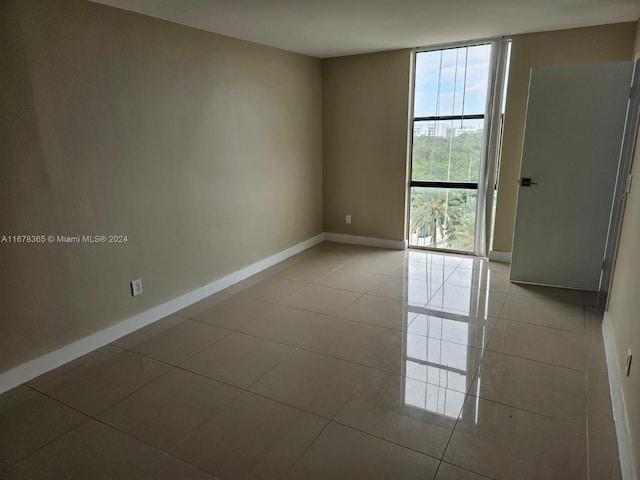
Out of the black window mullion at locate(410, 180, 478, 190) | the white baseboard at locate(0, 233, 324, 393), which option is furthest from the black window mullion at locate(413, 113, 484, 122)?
the white baseboard at locate(0, 233, 324, 393)

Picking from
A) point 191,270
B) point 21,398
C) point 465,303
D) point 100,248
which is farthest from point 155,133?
point 465,303

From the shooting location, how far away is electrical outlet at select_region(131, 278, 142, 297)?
3012 mm

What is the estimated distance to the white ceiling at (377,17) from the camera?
2.77 m

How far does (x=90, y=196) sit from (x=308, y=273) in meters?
2.25

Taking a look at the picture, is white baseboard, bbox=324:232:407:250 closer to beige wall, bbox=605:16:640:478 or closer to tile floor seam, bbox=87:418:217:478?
beige wall, bbox=605:16:640:478

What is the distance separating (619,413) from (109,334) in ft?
10.3

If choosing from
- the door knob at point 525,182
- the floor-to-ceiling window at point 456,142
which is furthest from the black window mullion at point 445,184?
the door knob at point 525,182

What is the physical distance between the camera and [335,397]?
2.23m

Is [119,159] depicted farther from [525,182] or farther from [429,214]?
[429,214]

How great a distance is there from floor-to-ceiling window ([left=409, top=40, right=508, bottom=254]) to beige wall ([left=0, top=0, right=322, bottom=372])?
176 centimetres

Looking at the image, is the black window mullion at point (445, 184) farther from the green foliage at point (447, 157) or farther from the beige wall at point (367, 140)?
the beige wall at point (367, 140)

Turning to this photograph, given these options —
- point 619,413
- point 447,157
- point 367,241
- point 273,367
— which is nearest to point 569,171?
point 447,157

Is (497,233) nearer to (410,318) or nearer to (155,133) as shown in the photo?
(410,318)

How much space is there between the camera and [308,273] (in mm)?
4293
